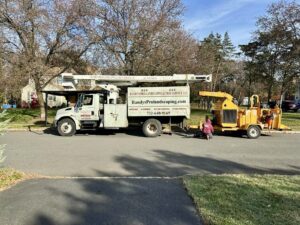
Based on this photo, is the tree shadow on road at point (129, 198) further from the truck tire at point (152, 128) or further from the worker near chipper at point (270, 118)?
the worker near chipper at point (270, 118)

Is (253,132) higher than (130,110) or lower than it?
lower

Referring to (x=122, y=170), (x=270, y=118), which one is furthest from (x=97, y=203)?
(x=270, y=118)

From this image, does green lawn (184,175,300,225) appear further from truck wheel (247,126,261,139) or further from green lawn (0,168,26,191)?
truck wheel (247,126,261,139)

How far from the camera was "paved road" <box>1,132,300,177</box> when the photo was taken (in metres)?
9.79

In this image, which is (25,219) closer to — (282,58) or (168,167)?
(168,167)

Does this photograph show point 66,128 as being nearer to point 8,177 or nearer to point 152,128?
point 152,128

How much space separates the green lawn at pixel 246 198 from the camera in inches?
211

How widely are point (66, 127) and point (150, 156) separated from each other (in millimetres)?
7628

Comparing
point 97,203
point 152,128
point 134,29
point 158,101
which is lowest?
point 97,203

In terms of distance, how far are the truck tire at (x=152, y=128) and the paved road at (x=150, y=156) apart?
0.75m

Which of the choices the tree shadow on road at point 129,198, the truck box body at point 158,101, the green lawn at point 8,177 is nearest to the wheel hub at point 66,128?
the truck box body at point 158,101

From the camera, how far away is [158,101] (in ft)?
59.5

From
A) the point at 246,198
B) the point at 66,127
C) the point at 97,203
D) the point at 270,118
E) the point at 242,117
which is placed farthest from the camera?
the point at 66,127

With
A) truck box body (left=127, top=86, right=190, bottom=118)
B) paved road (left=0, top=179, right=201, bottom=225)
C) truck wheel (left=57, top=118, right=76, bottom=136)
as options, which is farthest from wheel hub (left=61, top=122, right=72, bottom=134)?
paved road (left=0, top=179, right=201, bottom=225)
